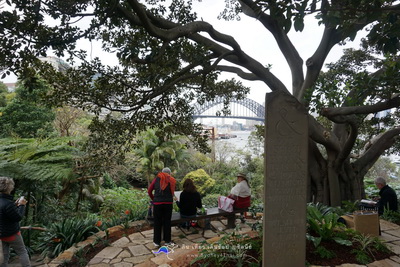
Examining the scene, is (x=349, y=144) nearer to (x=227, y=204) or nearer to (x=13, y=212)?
(x=227, y=204)

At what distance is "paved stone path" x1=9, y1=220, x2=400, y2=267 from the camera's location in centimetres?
420

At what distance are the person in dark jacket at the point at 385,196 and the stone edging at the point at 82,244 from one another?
489cm

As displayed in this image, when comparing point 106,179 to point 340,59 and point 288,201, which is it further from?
point 288,201

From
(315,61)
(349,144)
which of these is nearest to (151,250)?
(349,144)

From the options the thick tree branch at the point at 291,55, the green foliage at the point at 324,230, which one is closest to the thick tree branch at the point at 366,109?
the green foliage at the point at 324,230

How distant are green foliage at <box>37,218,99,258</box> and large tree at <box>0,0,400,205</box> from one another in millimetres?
1972

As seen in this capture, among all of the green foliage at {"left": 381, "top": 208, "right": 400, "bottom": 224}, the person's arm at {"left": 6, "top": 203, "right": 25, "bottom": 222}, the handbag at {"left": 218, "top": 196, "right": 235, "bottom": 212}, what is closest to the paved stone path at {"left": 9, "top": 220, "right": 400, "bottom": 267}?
the green foliage at {"left": 381, "top": 208, "right": 400, "bottom": 224}

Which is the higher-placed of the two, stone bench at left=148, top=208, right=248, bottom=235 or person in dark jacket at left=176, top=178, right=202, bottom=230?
person in dark jacket at left=176, top=178, right=202, bottom=230

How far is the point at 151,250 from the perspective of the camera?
4.95 meters

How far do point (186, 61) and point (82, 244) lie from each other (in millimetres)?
3858

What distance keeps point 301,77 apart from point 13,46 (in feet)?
21.4

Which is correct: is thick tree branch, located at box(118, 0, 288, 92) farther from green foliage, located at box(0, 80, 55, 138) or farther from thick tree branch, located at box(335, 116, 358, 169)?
green foliage, located at box(0, 80, 55, 138)

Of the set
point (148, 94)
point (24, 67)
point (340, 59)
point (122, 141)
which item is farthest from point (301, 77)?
point (24, 67)

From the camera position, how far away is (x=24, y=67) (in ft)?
11.5
